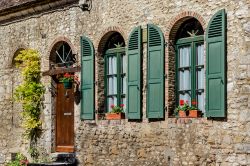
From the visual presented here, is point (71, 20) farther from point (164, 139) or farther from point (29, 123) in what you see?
point (164, 139)

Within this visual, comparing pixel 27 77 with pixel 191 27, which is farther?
pixel 27 77

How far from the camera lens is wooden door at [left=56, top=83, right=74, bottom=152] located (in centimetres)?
1725

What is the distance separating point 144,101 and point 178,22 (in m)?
2.04

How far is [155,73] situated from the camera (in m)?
14.1

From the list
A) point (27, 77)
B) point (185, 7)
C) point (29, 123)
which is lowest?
point (29, 123)

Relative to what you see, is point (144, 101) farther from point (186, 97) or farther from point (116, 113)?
point (186, 97)

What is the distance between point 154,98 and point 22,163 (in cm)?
573

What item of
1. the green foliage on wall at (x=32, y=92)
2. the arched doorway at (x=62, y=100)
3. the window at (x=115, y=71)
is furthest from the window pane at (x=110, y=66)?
the green foliage on wall at (x=32, y=92)

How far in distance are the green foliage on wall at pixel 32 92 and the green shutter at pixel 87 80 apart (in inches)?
84.9

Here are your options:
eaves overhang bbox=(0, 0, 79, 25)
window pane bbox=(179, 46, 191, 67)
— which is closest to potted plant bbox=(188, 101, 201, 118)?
window pane bbox=(179, 46, 191, 67)

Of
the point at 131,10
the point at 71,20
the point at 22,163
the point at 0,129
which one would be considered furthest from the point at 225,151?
the point at 0,129

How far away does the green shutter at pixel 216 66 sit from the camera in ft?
41.0

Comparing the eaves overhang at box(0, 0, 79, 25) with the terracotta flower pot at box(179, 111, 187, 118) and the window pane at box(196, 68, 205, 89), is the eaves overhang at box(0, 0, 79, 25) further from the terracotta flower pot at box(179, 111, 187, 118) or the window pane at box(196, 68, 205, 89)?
the terracotta flower pot at box(179, 111, 187, 118)

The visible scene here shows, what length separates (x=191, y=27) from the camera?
13750mm
